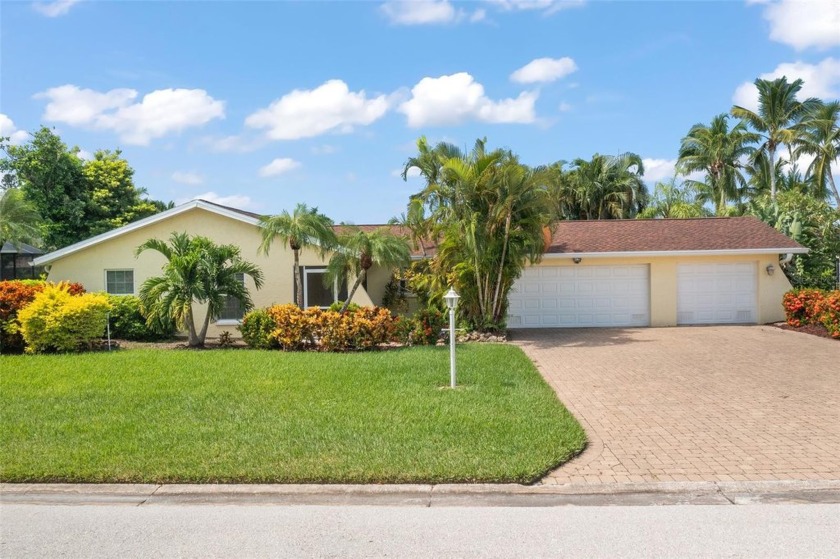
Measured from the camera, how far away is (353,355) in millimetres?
12945

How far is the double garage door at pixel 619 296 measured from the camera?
18750mm

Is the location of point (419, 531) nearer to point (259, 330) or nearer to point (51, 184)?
point (259, 330)

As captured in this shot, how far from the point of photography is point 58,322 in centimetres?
1344

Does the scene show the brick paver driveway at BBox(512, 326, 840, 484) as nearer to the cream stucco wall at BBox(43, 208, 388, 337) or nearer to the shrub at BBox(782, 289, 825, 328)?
the shrub at BBox(782, 289, 825, 328)

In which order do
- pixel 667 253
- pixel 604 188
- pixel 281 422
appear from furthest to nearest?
pixel 604 188, pixel 667 253, pixel 281 422

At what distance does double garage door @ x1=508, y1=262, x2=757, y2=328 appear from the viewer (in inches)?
738

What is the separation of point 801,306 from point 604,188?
1801 centimetres

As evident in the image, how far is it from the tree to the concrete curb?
26.7ft

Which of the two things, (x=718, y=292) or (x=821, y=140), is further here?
(x=821, y=140)

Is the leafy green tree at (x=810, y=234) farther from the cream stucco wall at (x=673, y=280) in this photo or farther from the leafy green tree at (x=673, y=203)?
the leafy green tree at (x=673, y=203)

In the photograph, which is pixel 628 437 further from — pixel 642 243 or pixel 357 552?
Result: pixel 642 243

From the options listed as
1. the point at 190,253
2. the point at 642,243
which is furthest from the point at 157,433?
the point at 642,243

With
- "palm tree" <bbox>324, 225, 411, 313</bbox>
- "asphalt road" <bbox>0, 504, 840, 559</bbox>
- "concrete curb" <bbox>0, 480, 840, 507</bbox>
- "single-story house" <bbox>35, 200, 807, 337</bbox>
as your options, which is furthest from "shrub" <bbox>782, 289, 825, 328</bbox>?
"asphalt road" <bbox>0, 504, 840, 559</bbox>

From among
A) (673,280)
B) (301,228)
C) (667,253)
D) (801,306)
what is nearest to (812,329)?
(801,306)
